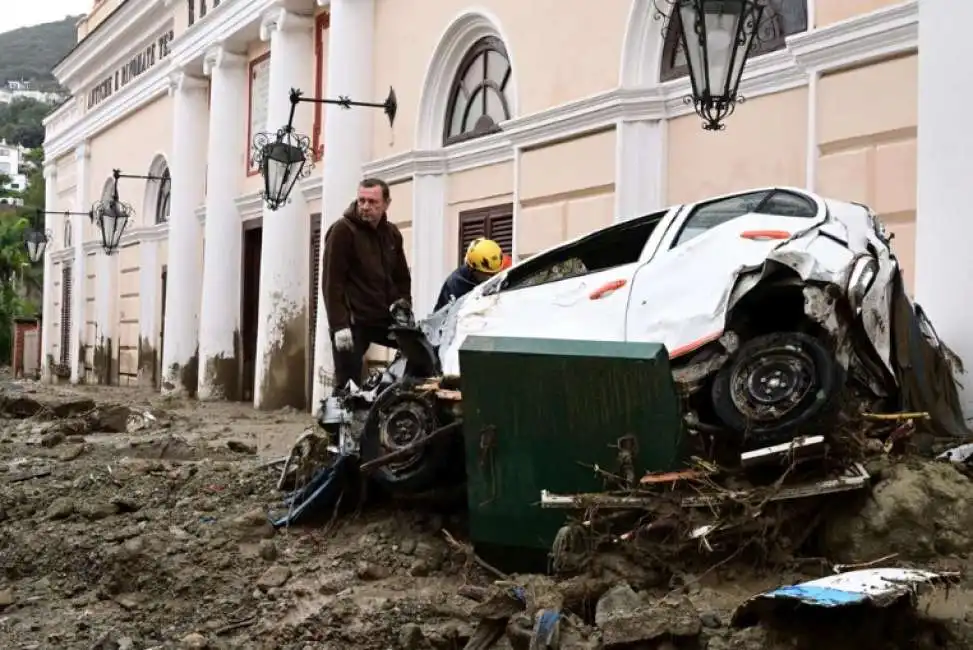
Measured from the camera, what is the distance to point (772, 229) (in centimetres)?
573

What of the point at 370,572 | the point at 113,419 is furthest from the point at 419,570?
the point at 113,419

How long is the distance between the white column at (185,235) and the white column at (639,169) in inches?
481

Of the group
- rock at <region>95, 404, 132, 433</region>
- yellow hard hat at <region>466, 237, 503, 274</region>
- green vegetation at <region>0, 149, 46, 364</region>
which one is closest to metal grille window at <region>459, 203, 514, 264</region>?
yellow hard hat at <region>466, 237, 503, 274</region>

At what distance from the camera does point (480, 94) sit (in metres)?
12.7

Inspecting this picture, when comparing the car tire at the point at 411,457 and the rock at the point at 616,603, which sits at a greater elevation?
the car tire at the point at 411,457

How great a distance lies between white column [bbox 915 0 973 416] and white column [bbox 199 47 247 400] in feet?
43.9

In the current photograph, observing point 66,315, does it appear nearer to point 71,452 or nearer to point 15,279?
point 15,279

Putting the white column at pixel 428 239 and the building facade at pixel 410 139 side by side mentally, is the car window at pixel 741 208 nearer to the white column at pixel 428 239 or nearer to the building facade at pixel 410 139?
the building facade at pixel 410 139

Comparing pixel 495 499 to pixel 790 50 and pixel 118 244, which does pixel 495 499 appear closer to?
pixel 790 50

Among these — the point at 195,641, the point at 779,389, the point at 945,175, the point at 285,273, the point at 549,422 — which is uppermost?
the point at 945,175

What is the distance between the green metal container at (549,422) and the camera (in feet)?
16.7

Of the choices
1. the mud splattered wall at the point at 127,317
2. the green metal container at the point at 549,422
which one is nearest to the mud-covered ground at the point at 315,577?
the green metal container at the point at 549,422

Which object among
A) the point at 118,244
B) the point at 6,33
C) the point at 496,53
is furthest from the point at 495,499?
the point at 6,33

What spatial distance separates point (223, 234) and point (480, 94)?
752 centimetres
